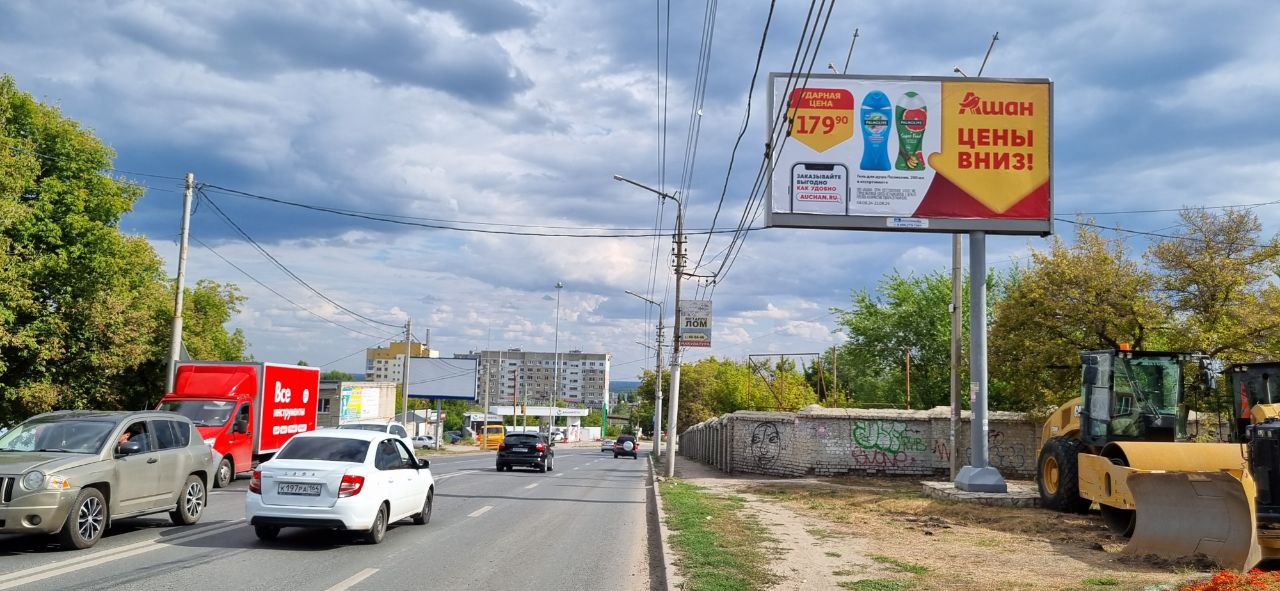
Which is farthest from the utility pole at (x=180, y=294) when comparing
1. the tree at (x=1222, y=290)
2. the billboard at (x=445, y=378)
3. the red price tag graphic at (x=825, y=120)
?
the billboard at (x=445, y=378)

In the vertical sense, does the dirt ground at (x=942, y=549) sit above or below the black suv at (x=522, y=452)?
above

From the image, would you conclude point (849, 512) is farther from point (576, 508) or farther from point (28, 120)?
point (28, 120)

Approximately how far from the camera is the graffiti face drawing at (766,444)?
30.0m

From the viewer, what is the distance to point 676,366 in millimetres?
27359

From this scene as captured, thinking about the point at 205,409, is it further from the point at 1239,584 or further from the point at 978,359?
the point at 1239,584

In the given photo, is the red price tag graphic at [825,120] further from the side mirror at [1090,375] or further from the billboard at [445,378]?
the billboard at [445,378]

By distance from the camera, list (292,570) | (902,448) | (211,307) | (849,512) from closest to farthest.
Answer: (292,570), (849,512), (902,448), (211,307)

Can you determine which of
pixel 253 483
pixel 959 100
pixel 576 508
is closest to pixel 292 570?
pixel 253 483

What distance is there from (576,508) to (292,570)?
9.16 meters

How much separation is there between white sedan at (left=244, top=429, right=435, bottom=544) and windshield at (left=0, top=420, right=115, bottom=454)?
1926 mm

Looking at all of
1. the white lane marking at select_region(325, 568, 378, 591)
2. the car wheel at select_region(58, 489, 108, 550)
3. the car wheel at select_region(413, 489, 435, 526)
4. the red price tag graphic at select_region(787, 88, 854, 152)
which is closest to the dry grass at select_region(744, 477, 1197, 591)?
the white lane marking at select_region(325, 568, 378, 591)

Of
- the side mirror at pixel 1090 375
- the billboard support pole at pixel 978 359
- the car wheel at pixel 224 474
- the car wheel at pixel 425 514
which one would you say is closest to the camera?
the car wheel at pixel 425 514

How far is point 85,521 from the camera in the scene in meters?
10.5

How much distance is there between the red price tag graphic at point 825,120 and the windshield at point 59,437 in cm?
1485
